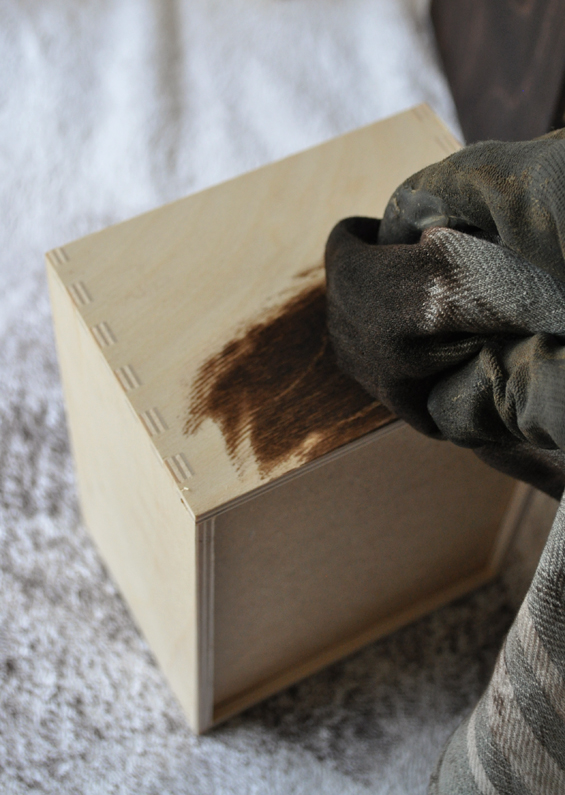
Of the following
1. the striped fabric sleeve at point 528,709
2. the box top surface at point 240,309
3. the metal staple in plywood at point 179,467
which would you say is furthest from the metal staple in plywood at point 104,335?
the striped fabric sleeve at point 528,709

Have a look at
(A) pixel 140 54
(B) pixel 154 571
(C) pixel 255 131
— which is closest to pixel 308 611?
(B) pixel 154 571

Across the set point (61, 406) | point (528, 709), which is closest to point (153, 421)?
point (528, 709)

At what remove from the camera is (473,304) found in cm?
49

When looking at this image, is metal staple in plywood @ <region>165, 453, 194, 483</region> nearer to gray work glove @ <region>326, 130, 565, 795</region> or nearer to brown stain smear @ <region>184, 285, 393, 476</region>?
brown stain smear @ <region>184, 285, 393, 476</region>

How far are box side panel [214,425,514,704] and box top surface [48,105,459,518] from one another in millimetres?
35

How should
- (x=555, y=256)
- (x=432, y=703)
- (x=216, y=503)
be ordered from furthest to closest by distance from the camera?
(x=432, y=703), (x=216, y=503), (x=555, y=256)

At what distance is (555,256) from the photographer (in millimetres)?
429

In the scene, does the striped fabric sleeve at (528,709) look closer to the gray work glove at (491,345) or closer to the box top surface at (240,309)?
the gray work glove at (491,345)

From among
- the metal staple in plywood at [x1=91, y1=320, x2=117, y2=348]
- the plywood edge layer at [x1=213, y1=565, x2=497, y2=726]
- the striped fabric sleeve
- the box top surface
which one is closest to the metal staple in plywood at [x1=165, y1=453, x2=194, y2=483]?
the box top surface

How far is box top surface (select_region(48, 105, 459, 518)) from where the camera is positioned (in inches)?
23.7

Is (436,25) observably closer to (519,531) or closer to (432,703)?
(519,531)

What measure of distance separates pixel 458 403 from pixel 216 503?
0.17 metres

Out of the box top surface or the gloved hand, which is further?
the box top surface

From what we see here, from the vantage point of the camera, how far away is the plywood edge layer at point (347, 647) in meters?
0.83
